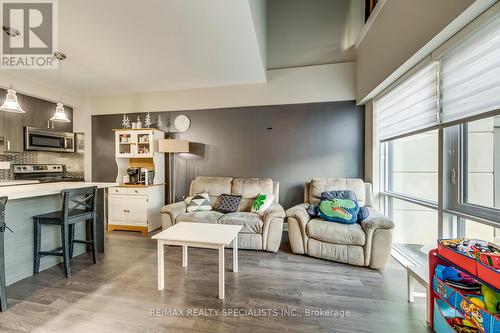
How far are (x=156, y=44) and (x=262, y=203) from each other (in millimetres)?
2511

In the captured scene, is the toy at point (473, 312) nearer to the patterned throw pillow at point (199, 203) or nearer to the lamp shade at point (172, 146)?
the patterned throw pillow at point (199, 203)

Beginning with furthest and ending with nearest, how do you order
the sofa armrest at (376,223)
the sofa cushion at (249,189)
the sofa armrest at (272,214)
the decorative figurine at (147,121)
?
the decorative figurine at (147,121) → the sofa cushion at (249,189) → the sofa armrest at (272,214) → the sofa armrest at (376,223)

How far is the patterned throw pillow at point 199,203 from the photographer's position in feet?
10.4

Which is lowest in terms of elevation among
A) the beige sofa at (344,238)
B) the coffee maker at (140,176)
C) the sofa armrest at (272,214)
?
the beige sofa at (344,238)

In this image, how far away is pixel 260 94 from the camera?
3754 millimetres

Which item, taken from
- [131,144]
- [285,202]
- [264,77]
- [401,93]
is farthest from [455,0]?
[131,144]

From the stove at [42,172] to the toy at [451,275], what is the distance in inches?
228

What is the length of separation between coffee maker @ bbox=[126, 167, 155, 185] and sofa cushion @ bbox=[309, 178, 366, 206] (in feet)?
9.26

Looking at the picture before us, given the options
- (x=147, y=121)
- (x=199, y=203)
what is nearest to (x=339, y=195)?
(x=199, y=203)

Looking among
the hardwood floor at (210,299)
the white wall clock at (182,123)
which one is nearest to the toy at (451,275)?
the hardwood floor at (210,299)

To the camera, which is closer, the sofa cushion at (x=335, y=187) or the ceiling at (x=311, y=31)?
the sofa cushion at (x=335, y=187)

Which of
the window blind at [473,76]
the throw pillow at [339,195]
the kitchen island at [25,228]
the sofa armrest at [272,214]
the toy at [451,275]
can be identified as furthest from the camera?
the throw pillow at [339,195]

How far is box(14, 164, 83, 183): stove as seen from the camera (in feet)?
12.1

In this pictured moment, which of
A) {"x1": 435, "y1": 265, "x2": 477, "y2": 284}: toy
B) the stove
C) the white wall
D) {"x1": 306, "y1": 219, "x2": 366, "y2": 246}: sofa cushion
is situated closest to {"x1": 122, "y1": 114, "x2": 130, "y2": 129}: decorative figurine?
A: the white wall
